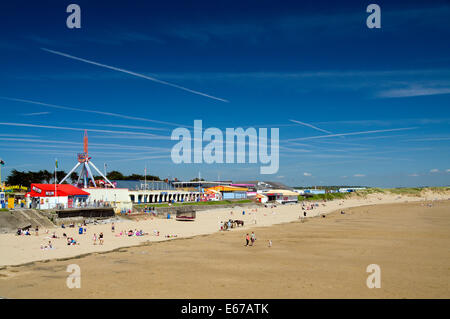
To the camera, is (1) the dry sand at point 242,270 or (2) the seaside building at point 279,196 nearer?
(1) the dry sand at point 242,270

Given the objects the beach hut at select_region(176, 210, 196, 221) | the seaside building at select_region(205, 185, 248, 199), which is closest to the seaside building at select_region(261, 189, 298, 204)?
the seaside building at select_region(205, 185, 248, 199)

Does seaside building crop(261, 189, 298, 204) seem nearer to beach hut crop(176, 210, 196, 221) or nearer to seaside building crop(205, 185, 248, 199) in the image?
seaside building crop(205, 185, 248, 199)

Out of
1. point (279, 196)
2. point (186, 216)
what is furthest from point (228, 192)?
point (186, 216)

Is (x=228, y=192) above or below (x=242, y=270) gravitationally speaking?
above

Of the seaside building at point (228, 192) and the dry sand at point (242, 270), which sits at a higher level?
the seaside building at point (228, 192)

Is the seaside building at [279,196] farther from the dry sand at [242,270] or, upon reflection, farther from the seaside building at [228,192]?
the dry sand at [242,270]

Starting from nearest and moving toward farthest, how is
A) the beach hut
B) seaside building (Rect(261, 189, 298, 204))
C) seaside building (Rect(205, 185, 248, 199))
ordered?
the beach hut
seaside building (Rect(205, 185, 248, 199))
seaside building (Rect(261, 189, 298, 204))

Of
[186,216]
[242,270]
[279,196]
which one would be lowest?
[186,216]

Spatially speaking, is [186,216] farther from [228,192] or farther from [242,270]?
[228,192]

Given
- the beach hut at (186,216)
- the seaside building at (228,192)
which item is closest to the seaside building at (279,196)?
the seaside building at (228,192)

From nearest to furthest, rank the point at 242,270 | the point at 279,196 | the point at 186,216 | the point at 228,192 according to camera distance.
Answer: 1. the point at 242,270
2. the point at 186,216
3. the point at 228,192
4. the point at 279,196

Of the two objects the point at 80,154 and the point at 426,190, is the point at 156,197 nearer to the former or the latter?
the point at 80,154
